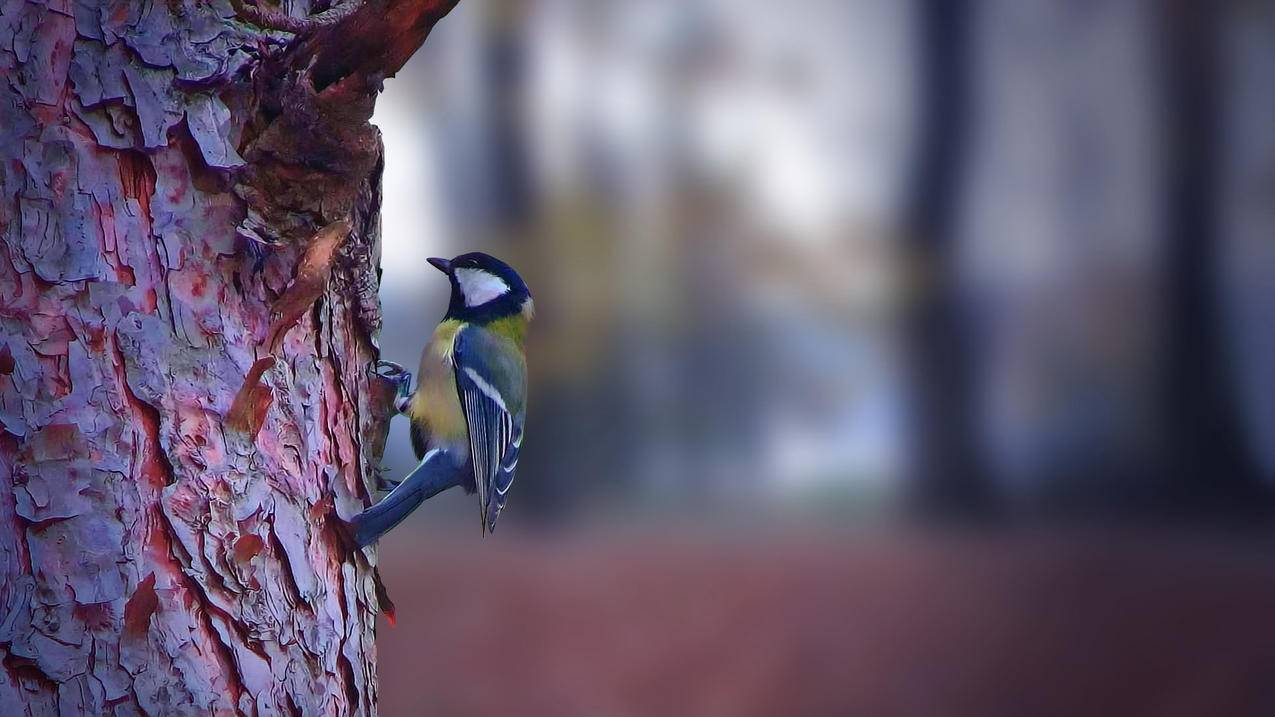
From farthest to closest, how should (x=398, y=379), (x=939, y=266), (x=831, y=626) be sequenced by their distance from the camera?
1. (x=939, y=266)
2. (x=831, y=626)
3. (x=398, y=379)

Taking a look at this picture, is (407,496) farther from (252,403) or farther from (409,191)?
(409,191)

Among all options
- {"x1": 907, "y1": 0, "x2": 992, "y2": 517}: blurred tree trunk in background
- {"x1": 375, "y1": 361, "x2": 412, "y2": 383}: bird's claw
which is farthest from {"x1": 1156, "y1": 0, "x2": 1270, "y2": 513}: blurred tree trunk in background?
{"x1": 375, "y1": 361, "x2": 412, "y2": 383}: bird's claw

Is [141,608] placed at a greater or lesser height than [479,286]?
lesser

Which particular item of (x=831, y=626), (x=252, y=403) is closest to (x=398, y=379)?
(x=252, y=403)

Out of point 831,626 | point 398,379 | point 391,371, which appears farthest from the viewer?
point 831,626

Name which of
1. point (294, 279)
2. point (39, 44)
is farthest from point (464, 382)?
point (39, 44)

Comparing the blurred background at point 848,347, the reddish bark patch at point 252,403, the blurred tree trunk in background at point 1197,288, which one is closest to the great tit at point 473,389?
the reddish bark patch at point 252,403

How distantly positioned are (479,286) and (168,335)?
3.22 ft

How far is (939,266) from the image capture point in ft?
8.69

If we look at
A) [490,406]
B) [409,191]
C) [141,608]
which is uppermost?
[409,191]

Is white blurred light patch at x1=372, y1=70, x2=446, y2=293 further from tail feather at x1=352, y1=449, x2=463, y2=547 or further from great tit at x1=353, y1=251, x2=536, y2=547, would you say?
tail feather at x1=352, y1=449, x2=463, y2=547

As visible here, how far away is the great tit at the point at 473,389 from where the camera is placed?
5.76 feet

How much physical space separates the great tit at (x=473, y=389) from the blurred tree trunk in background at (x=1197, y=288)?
1653 mm

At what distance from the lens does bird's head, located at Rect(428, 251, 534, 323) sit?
204 cm
